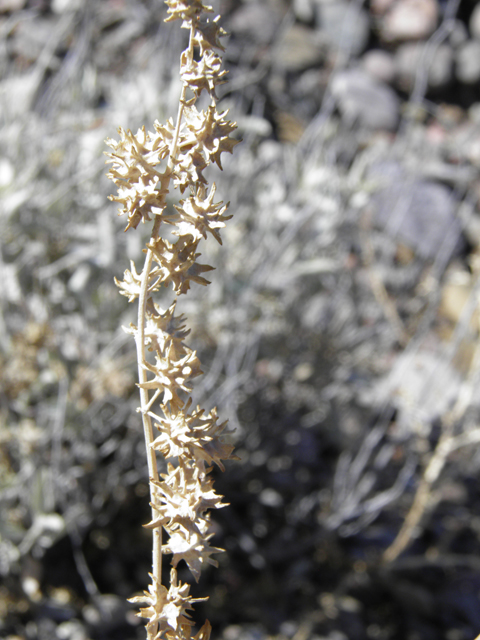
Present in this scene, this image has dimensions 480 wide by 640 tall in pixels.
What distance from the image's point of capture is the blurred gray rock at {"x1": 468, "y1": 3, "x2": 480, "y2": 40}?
15.8 feet

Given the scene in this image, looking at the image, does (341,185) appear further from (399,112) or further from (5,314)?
(399,112)

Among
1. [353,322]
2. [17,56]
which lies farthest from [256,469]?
[17,56]

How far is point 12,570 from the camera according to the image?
157 cm

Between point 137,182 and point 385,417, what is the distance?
6.53 feet

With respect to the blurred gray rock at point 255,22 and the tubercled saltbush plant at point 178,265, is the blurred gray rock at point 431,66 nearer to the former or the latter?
the blurred gray rock at point 255,22

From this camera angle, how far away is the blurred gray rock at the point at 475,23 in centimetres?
481

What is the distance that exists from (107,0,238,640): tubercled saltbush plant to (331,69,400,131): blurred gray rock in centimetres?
381

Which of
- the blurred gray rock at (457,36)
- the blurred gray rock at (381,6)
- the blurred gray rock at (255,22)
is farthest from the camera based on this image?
the blurred gray rock at (381,6)

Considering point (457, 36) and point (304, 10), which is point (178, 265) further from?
point (457, 36)

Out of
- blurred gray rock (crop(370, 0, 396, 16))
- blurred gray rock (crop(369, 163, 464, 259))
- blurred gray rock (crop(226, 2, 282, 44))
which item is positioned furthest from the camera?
blurred gray rock (crop(370, 0, 396, 16))

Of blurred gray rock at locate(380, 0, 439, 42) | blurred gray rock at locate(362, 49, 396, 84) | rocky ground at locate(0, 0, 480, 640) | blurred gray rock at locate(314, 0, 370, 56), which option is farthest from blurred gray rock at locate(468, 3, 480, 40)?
rocky ground at locate(0, 0, 480, 640)

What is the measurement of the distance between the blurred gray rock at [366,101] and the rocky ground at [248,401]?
1499 mm

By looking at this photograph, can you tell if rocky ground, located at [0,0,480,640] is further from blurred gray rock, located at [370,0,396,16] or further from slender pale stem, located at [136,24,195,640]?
blurred gray rock, located at [370,0,396,16]

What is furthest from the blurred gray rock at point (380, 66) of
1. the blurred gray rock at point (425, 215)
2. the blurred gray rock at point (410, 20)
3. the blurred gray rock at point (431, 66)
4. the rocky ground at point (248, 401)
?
the rocky ground at point (248, 401)
